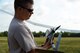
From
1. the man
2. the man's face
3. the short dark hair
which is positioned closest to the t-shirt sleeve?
the man

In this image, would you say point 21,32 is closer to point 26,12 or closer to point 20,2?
point 26,12

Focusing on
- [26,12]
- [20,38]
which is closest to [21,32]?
[20,38]

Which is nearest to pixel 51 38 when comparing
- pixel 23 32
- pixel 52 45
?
pixel 52 45

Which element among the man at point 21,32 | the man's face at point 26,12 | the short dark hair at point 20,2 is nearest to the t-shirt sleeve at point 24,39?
the man at point 21,32

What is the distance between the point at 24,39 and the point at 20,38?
0.16 ft

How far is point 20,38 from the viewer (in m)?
3.44

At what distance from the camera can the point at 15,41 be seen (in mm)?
3527

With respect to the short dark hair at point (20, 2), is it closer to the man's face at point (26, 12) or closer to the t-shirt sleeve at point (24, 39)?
the man's face at point (26, 12)

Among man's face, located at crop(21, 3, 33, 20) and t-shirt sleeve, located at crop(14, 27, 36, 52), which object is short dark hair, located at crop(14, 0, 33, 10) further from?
t-shirt sleeve, located at crop(14, 27, 36, 52)

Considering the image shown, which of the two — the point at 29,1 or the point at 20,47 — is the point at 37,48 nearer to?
the point at 20,47

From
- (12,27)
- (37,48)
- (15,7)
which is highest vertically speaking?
(15,7)

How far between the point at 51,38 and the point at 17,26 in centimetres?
39

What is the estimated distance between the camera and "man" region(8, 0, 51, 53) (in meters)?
3.42

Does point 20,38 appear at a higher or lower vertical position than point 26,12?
lower
